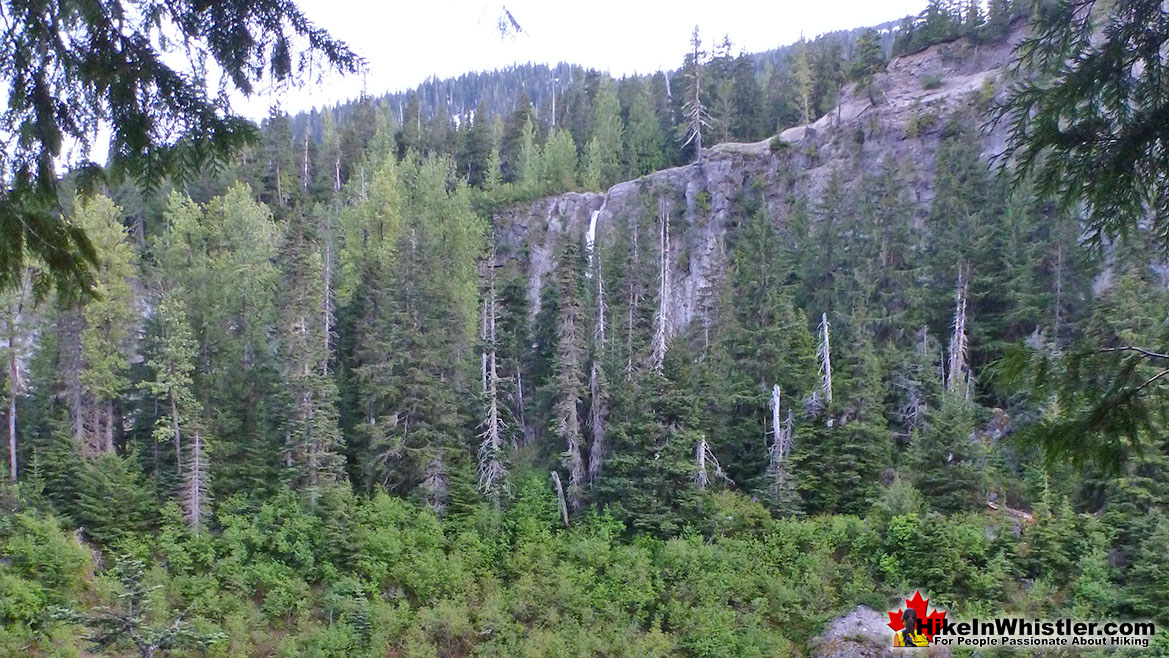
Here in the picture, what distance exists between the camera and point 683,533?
24.5 m

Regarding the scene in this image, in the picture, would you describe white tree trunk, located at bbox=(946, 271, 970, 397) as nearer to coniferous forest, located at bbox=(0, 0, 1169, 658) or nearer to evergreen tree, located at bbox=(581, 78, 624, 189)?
coniferous forest, located at bbox=(0, 0, 1169, 658)

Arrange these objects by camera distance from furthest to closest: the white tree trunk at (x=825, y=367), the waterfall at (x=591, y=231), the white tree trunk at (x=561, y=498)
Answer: the waterfall at (x=591, y=231)
the white tree trunk at (x=825, y=367)
the white tree trunk at (x=561, y=498)

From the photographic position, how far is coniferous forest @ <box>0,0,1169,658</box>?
20641 mm

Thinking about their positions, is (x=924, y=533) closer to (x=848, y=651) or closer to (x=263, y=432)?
(x=848, y=651)

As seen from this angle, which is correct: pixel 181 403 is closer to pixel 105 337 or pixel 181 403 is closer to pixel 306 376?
pixel 105 337

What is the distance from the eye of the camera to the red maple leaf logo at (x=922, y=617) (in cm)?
1940

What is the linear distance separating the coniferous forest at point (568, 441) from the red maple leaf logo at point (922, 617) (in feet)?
1.04

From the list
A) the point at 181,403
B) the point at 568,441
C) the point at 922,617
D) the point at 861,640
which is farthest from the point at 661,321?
the point at 181,403

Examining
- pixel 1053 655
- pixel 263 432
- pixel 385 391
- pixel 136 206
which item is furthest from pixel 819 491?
pixel 136 206

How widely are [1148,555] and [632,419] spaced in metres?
14.3

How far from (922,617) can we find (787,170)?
30805 mm

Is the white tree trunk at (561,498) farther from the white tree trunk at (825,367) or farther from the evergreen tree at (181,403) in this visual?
the evergreen tree at (181,403)

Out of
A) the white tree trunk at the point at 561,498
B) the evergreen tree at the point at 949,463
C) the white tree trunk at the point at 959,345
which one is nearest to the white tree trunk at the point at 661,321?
the white tree trunk at the point at 561,498

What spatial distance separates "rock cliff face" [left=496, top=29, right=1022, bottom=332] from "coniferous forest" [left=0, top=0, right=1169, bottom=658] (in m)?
0.95
